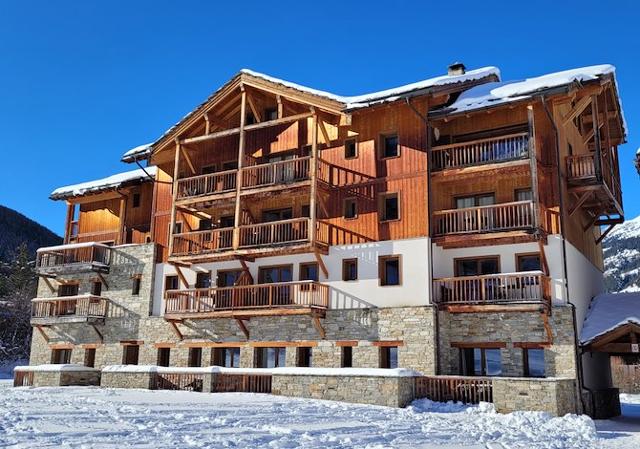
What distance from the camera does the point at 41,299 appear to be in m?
31.5

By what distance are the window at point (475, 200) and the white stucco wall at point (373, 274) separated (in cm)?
213

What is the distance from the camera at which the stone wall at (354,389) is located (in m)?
19.6

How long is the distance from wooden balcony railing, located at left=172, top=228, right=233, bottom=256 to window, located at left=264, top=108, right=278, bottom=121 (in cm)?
533

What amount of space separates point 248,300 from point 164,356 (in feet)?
18.9

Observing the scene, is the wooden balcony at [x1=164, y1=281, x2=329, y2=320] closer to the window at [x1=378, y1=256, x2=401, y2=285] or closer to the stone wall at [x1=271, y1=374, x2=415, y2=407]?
the window at [x1=378, y1=256, x2=401, y2=285]

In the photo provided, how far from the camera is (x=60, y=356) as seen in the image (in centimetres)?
3191

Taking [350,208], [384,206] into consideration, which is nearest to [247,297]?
[350,208]

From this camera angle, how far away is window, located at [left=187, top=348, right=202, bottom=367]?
90.4ft

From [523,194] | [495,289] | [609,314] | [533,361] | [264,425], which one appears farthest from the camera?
[523,194]

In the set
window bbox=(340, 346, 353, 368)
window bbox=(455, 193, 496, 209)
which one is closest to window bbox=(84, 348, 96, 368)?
window bbox=(340, 346, 353, 368)

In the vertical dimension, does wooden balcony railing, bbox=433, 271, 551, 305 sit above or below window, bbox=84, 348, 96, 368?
above

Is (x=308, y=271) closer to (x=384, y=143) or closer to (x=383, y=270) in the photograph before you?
(x=383, y=270)

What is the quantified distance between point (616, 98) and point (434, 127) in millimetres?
8065

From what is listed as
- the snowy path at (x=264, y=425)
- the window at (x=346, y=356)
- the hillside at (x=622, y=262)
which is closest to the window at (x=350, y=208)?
the window at (x=346, y=356)
